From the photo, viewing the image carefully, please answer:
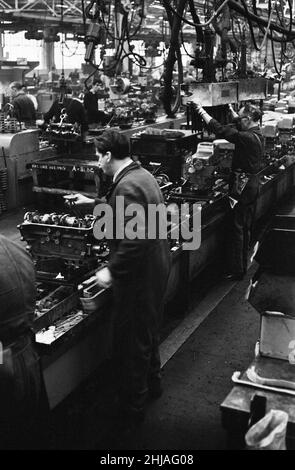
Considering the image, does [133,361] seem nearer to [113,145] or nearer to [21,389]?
[21,389]

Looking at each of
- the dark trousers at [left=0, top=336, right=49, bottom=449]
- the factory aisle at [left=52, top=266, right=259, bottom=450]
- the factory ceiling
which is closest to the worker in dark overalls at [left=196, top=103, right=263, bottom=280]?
the factory aisle at [left=52, top=266, right=259, bottom=450]

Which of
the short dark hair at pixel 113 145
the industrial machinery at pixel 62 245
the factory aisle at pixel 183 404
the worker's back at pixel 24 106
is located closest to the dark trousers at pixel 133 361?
the factory aisle at pixel 183 404

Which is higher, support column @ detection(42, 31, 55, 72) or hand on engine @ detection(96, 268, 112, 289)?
support column @ detection(42, 31, 55, 72)

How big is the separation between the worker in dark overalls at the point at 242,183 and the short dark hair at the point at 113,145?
6.78ft

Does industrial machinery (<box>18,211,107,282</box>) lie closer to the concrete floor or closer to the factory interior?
the factory interior

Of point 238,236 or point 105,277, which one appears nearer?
point 105,277

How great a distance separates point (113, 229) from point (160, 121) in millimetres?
6999

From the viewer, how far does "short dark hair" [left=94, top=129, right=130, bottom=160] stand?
274 centimetres

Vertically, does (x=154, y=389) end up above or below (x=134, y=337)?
below

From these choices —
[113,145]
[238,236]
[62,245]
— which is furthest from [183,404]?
[238,236]

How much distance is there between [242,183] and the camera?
16.0 feet

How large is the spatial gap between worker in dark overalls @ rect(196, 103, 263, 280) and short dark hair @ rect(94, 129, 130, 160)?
2065 mm

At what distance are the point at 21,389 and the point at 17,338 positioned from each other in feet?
0.66

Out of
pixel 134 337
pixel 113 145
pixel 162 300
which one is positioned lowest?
pixel 134 337
